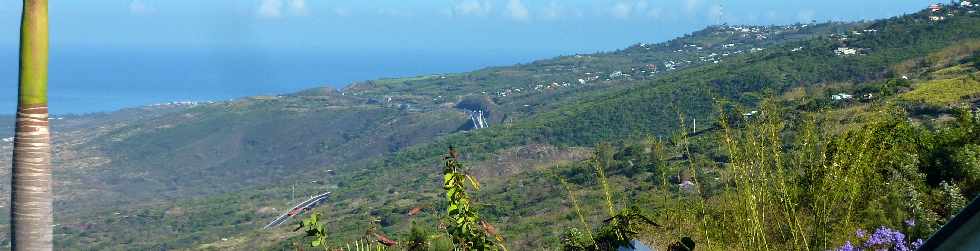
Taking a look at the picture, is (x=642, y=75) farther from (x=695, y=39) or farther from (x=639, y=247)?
(x=639, y=247)

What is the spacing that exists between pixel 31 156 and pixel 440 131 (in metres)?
73.9

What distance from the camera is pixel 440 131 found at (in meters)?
76.8

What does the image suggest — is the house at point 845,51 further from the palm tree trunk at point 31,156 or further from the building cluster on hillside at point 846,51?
the palm tree trunk at point 31,156

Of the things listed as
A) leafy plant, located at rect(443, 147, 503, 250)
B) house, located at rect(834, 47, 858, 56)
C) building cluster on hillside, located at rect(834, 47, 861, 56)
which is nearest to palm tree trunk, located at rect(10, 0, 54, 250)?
leafy plant, located at rect(443, 147, 503, 250)

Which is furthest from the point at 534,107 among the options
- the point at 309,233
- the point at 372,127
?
the point at 309,233

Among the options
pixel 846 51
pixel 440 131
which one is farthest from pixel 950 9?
pixel 440 131

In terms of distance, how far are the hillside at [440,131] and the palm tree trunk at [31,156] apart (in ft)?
5.54

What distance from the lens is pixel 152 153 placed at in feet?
295

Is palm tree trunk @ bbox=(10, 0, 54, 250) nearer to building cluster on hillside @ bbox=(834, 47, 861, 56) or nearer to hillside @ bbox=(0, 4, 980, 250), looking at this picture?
hillside @ bbox=(0, 4, 980, 250)

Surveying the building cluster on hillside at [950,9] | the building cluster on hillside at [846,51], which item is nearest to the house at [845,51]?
the building cluster on hillside at [846,51]

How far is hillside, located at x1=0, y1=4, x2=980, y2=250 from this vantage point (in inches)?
1211

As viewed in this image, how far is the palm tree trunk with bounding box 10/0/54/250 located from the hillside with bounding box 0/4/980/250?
1.69m

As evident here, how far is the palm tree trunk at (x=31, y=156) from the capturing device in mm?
2873

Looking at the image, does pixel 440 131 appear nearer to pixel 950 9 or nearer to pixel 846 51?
pixel 846 51
